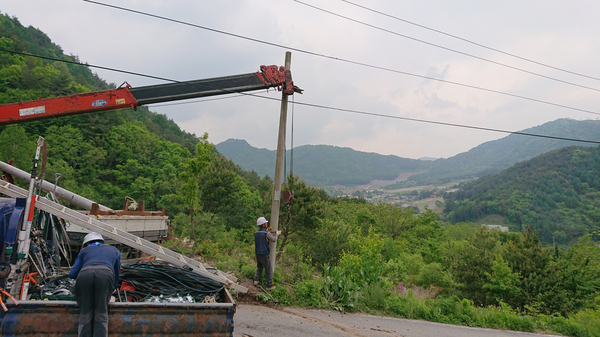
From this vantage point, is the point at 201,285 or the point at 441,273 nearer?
the point at 201,285

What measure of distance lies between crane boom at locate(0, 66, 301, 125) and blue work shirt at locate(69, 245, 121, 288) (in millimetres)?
6252

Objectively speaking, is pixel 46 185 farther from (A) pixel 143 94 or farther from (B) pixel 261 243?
(B) pixel 261 243

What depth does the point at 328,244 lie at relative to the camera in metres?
28.7

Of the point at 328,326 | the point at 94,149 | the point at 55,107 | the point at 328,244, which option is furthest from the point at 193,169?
the point at 94,149

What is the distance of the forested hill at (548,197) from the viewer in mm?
114825

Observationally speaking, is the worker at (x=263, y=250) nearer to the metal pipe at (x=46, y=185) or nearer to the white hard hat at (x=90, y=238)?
the white hard hat at (x=90, y=238)

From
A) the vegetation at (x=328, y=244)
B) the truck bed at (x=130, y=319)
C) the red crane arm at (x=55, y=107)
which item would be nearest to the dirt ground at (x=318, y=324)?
the vegetation at (x=328, y=244)

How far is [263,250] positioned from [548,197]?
161 meters

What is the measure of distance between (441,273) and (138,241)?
27950mm

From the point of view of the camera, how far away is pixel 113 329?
13.6 ft

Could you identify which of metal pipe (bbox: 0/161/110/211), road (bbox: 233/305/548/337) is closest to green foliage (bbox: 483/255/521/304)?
road (bbox: 233/305/548/337)

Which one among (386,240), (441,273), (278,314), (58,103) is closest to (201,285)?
(278,314)

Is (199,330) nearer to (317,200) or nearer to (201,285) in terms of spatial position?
(201,285)

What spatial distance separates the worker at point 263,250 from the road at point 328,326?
2.81ft
